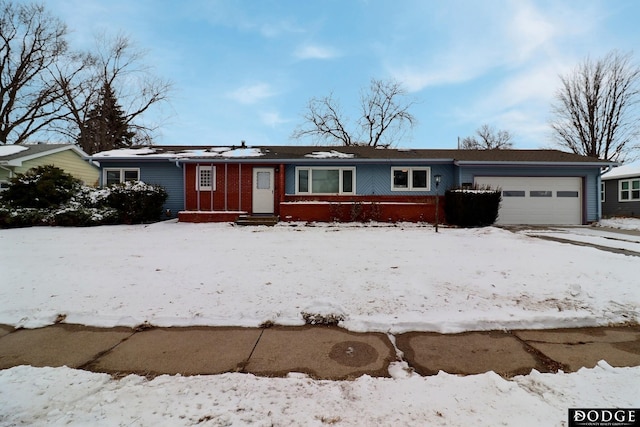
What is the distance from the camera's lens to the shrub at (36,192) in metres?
11.0

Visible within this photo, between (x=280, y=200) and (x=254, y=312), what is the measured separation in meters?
9.96

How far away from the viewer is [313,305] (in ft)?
11.9

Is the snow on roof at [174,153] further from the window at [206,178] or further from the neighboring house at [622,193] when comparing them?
the neighboring house at [622,193]

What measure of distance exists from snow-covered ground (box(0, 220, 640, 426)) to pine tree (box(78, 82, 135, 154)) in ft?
74.6

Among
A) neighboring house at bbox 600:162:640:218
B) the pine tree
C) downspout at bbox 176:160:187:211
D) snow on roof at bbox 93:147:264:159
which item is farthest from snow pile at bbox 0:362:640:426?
the pine tree

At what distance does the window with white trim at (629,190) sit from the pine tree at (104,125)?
3812 cm

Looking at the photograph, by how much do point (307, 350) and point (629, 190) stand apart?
23330 mm

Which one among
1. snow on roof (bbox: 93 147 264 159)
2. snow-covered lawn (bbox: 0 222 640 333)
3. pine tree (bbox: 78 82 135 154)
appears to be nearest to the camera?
snow-covered lawn (bbox: 0 222 640 333)

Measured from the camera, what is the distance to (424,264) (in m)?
5.34

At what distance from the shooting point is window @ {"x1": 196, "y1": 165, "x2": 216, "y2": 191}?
523 inches

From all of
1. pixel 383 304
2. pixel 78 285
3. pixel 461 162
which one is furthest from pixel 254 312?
pixel 461 162

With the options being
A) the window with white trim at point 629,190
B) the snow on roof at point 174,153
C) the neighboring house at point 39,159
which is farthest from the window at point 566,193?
the neighboring house at point 39,159

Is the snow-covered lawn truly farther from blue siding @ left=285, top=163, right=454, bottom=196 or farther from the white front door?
blue siding @ left=285, top=163, right=454, bottom=196

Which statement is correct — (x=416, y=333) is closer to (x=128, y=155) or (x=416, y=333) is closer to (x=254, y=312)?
(x=254, y=312)
